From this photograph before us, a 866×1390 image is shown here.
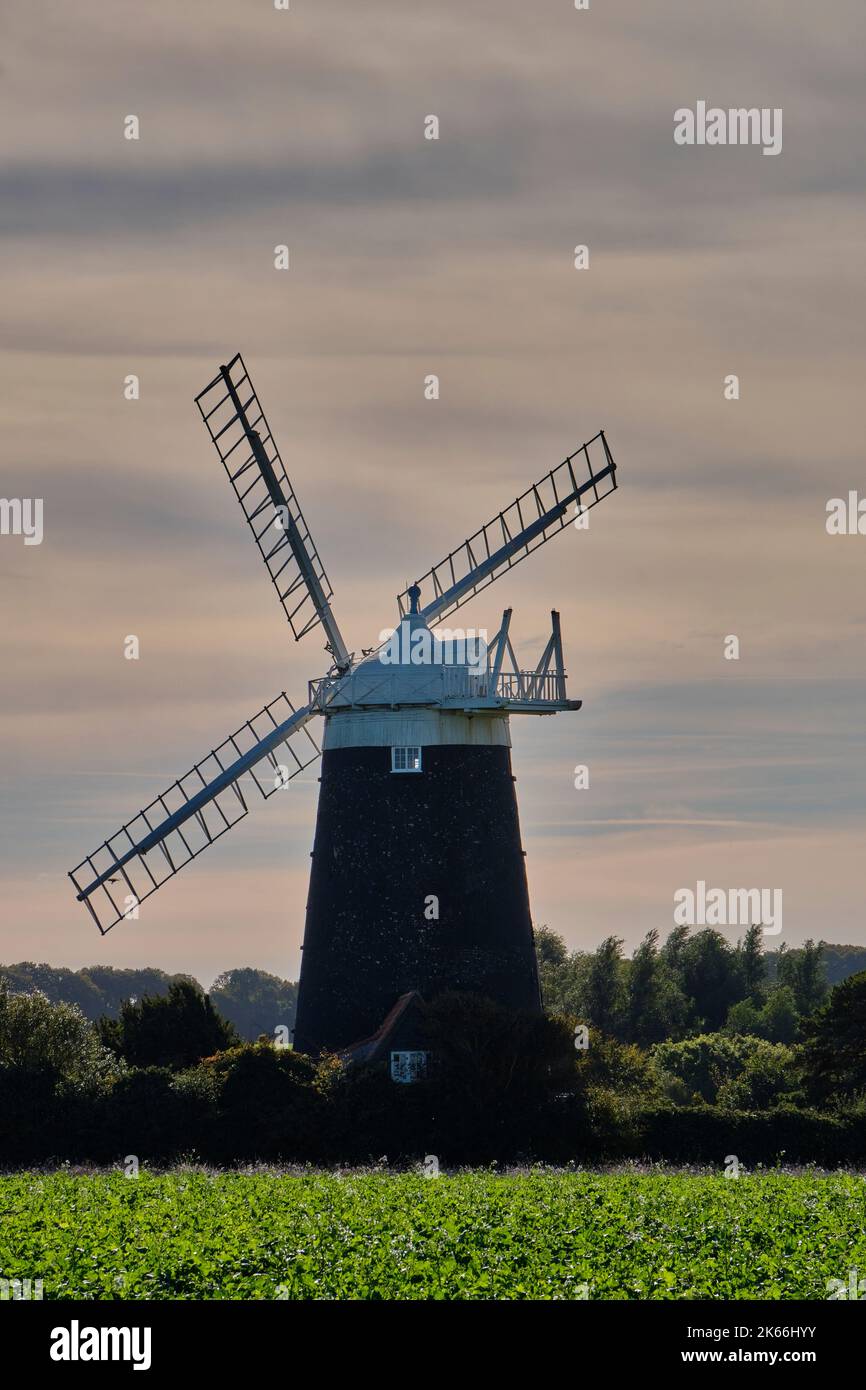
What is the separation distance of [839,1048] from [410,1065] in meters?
12.5

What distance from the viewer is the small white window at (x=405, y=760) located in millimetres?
47469

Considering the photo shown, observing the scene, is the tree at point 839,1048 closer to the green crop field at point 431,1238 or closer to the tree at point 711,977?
the green crop field at point 431,1238

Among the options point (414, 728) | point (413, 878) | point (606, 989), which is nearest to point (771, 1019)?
point (606, 989)

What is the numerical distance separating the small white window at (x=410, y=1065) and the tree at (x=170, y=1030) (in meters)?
5.33

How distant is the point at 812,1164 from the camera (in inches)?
1693

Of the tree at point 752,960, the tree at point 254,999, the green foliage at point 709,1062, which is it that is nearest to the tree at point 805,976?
the tree at point 752,960

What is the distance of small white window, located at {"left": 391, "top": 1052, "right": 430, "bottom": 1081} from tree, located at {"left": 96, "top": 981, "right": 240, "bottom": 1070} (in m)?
5.33

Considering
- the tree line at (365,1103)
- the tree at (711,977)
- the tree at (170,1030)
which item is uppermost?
the tree at (711,977)

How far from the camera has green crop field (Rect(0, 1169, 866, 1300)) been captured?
23656 mm
